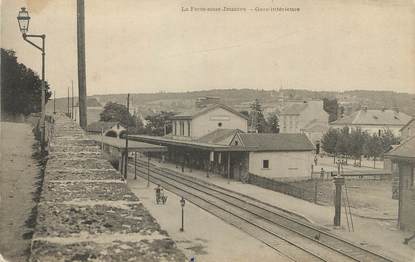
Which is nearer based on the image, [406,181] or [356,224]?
[406,181]

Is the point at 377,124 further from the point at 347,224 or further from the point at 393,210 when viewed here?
the point at 347,224

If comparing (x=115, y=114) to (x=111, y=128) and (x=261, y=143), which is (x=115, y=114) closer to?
(x=111, y=128)

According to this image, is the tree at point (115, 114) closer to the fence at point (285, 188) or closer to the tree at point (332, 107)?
the tree at point (332, 107)

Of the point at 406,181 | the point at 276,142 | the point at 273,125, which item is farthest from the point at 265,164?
the point at 273,125

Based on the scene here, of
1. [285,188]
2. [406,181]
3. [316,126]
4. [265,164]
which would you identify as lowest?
[285,188]

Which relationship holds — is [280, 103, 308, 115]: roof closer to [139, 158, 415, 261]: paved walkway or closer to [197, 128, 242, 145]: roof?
[197, 128, 242, 145]: roof

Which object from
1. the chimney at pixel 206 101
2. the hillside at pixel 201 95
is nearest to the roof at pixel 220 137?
the hillside at pixel 201 95
